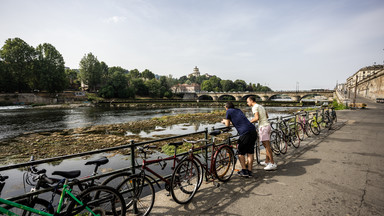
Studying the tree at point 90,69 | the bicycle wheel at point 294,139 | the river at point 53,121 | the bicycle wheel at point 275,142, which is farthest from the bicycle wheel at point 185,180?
the tree at point 90,69

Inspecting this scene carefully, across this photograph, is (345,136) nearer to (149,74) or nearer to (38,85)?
(38,85)

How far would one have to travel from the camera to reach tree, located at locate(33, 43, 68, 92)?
6359cm

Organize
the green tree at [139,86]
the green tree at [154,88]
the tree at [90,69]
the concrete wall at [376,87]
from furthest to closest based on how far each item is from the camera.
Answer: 1. the green tree at [154,88]
2. the green tree at [139,86]
3. the tree at [90,69]
4. the concrete wall at [376,87]

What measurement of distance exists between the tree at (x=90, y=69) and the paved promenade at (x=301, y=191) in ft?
286

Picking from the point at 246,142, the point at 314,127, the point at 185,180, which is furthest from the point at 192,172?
the point at 314,127

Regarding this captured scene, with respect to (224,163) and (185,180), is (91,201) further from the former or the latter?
(224,163)

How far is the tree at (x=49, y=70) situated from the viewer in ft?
209

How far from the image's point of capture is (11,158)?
1238 cm

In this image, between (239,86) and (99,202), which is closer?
(99,202)

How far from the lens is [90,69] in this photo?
79.2 m

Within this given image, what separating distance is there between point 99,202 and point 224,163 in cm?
313

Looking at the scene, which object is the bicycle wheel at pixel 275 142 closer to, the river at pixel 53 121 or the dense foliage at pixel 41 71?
the river at pixel 53 121

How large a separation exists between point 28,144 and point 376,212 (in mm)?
20986

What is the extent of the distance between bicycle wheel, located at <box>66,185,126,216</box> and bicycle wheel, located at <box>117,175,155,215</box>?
0.18 meters
